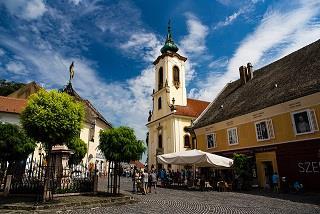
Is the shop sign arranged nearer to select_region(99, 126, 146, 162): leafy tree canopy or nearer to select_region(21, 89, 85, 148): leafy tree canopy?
select_region(99, 126, 146, 162): leafy tree canopy

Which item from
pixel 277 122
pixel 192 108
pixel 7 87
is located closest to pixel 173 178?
pixel 277 122

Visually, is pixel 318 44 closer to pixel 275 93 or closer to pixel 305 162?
pixel 275 93

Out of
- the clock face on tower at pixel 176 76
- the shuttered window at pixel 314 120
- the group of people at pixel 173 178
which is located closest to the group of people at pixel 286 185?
the shuttered window at pixel 314 120

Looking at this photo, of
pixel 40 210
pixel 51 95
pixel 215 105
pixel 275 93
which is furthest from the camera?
pixel 215 105

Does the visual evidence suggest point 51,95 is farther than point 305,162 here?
No

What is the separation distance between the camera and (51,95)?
12.0 meters

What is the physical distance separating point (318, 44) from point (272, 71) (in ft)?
15.6

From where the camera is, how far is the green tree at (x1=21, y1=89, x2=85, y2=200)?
1141cm

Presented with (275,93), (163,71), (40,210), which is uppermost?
(163,71)

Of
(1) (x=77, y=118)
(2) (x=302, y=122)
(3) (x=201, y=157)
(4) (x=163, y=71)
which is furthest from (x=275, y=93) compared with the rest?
(4) (x=163, y=71)

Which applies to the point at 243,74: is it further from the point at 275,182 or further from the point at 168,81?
the point at 168,81

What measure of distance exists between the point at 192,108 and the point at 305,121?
28.6 metres

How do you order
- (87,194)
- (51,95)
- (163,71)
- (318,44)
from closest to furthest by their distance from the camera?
(51,95)
(87,194)
(318,44)
(163,71)

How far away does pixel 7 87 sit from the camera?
46.3 metres
